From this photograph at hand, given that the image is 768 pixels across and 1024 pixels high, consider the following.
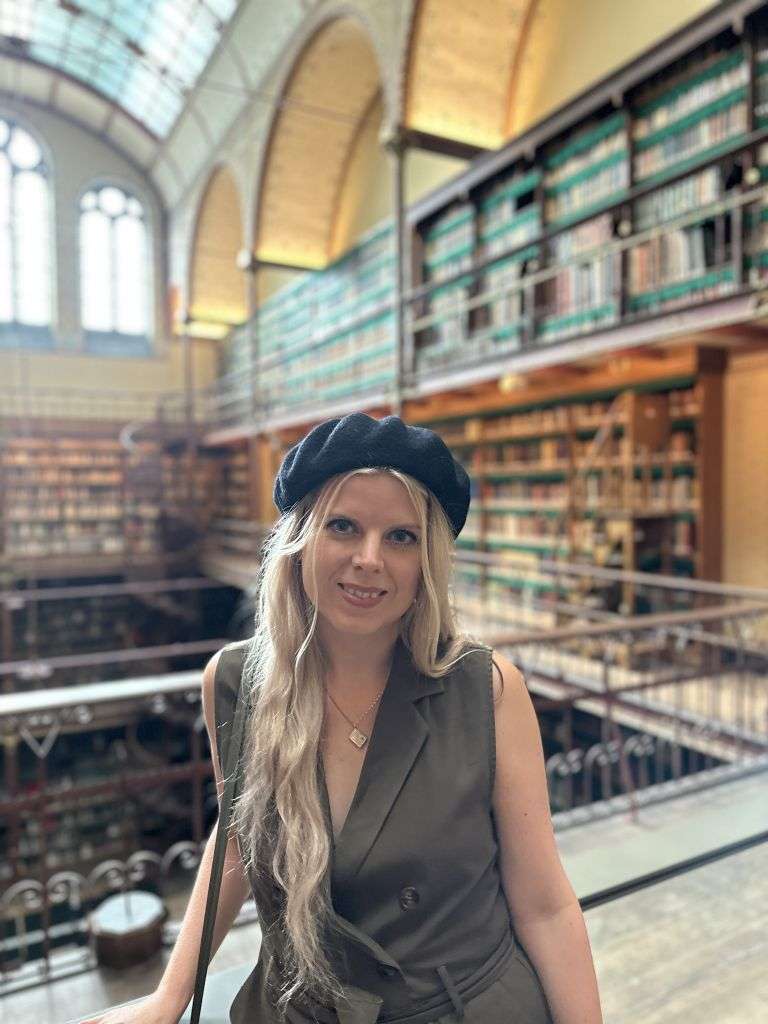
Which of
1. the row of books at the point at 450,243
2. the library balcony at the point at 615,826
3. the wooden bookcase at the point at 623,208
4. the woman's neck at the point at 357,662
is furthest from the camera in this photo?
the row of books at the point at 450,243

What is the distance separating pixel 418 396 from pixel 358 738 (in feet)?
18.0

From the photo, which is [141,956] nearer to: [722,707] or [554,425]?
[722,707]

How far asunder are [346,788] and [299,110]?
10.2 meters

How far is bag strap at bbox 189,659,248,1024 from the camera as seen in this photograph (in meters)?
0.85

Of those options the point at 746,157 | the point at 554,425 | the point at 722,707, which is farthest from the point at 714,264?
the point at 722,707

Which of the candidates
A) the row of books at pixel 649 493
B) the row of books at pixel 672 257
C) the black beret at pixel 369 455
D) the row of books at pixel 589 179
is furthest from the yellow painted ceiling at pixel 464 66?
the black beret at pixel 369 455

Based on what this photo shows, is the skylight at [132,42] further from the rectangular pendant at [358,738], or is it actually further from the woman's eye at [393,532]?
the rectangular pendant at [358,738]

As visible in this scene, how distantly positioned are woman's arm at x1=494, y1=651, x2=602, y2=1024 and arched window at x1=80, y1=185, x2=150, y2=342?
1471cm

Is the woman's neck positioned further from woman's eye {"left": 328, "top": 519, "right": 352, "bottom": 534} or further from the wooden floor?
the wooden floor

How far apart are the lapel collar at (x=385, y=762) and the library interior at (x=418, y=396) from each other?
0.36 metres

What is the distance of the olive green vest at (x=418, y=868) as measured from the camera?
0.83m

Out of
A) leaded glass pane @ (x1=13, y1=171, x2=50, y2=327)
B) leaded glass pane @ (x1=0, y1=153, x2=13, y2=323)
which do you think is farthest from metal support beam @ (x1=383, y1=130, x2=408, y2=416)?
leaded glass pane @ (x1=13, y1=171, x2=50, y2=327)

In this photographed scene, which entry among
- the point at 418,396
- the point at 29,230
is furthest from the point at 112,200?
the point at 418,396

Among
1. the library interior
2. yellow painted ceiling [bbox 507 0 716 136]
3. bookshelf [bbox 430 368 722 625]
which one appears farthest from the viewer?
yellow painted ceiling [bbox 507 0 716 136]
